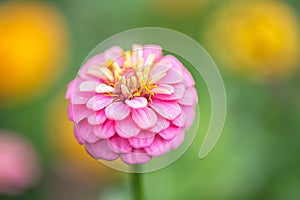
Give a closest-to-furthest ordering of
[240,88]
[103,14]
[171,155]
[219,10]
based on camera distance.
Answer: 1. [171,155]
2. [240,88]
3. [219,10]
4. [103,14]

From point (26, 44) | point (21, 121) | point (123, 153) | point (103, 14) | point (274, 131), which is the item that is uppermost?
point (103, 14)

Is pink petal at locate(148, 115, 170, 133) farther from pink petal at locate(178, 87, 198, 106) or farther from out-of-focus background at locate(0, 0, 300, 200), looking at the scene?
out-of-focus background at locate(0, 0, 300, 200)

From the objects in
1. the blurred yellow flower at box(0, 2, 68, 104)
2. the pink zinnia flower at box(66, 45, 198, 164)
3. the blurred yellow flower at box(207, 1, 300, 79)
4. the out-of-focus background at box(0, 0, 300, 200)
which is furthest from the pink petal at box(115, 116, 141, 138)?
the blurred yellow flower at box(0, 2, 68, 104)

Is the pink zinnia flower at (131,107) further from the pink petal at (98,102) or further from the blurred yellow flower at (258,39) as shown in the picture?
the blurred yellow flower at (258,39)

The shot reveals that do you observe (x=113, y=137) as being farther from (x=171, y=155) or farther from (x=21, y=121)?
(x=21, y=121)

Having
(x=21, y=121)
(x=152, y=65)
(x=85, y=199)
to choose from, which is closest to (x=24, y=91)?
(x=21, y=121)

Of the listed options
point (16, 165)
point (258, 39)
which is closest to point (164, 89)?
point (16, 165)

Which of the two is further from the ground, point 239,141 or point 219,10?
point 219,10
